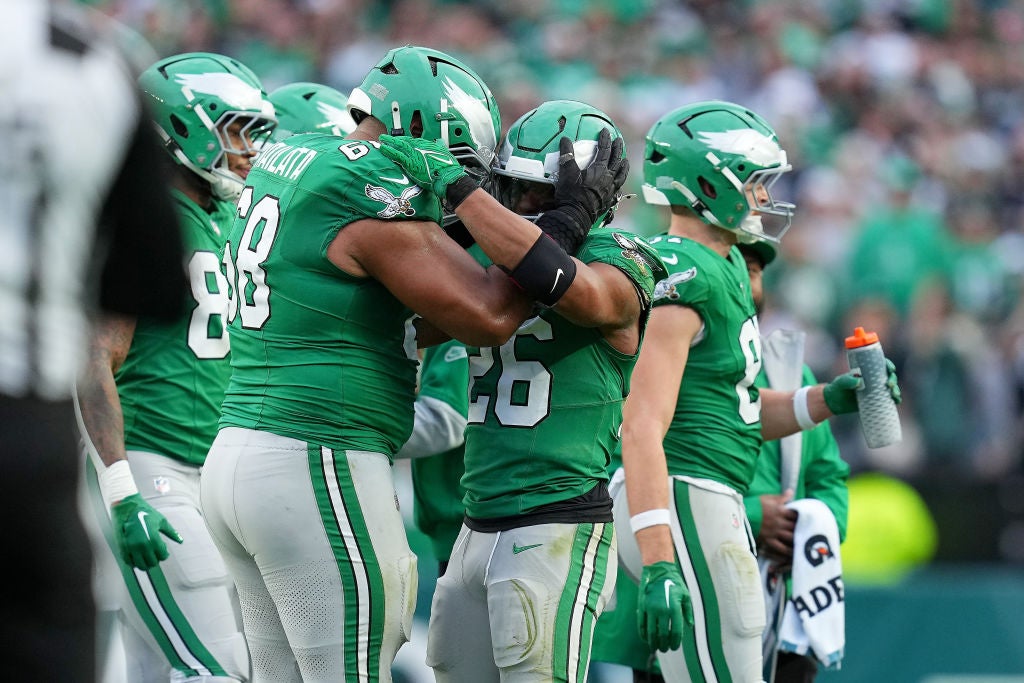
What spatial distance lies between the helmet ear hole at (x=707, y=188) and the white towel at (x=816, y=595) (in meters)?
1.25

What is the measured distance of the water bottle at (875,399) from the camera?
15.9 feet

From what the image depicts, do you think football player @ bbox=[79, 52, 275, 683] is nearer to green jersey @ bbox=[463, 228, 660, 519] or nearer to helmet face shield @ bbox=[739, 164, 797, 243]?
green jersey @ bbox=[463, 228, 660, 519]

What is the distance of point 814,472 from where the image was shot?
18.5 feet

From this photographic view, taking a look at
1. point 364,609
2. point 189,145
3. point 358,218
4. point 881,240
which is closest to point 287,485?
point 364,609

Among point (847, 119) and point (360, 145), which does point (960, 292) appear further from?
point (360, 145)

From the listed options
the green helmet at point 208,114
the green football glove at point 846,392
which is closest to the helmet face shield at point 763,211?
the green football glove at point 846,392

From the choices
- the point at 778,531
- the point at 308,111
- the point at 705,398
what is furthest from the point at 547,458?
the point at 308,111

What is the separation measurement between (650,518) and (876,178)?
909 cm

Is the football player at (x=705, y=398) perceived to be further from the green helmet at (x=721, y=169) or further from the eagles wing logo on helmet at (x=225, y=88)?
the eagles wing logo on helmet at (x=225, y=88)

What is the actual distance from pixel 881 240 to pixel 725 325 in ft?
22.7

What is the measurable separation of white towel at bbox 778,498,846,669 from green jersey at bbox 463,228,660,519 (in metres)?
1.49

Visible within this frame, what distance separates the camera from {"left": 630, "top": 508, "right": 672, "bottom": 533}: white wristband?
416 cm

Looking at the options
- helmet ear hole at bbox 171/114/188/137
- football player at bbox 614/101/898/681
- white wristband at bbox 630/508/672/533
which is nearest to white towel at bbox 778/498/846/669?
football player at bbox 614/101/898/681

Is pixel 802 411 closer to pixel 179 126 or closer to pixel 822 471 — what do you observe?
pixel 822 471
